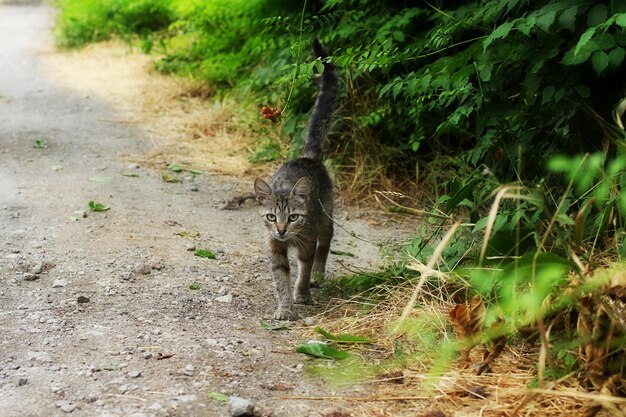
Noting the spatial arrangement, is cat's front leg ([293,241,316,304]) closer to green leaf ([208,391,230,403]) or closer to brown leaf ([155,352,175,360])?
brown leaf ([155,352,175,360])

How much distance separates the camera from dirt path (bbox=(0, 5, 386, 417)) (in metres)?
3.57

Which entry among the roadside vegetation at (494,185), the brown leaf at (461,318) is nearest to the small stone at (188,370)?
the roadside vegetation at (494,185)

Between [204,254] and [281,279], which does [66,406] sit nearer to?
[281,279]

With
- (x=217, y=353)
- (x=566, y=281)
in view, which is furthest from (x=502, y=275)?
(x=217, y=353)

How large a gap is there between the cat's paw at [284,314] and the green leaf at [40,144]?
4418 millimetres

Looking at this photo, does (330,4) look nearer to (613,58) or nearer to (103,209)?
(103,209)

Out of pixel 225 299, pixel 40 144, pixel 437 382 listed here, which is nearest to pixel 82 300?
pixel 225 299

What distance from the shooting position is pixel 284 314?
4.82m

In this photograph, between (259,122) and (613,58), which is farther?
(259,122)

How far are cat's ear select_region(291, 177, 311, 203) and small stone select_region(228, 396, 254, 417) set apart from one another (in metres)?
2.14

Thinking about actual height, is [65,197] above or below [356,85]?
below

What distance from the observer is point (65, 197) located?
259 inches

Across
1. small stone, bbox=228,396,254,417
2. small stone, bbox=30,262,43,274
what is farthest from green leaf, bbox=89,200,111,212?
small stone, bbox=228,396,254,417

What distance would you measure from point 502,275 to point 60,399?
1927 mm
